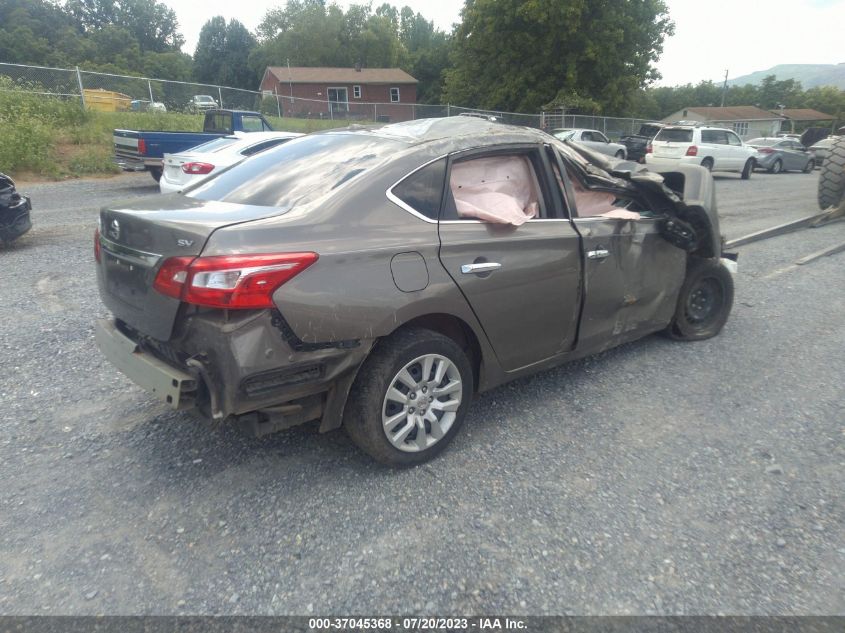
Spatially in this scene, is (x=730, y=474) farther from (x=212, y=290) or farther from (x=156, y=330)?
(x=156, y=330)

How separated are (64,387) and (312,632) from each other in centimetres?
269

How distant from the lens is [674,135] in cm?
1991

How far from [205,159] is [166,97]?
42.2 feet

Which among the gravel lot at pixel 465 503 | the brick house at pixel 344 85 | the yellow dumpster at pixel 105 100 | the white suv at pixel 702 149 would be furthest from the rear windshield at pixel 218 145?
the brick house at pixel 344 85

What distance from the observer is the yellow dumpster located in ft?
63.0

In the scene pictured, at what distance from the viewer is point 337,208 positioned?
281 cm

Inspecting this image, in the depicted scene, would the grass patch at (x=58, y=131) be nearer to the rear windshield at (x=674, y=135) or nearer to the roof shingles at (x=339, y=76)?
the rear windshield at (x=674, y=135)

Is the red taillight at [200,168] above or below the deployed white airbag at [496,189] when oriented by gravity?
below

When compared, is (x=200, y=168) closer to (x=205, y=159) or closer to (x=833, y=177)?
(x=205, y=159)

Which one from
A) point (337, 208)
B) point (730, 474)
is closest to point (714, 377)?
point (730, 474)

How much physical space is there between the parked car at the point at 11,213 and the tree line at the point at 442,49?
33456 mm

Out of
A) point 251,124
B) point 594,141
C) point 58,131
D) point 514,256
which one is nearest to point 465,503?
point 514,256

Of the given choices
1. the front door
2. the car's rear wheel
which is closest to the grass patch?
the front door

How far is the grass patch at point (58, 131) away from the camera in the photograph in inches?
585
